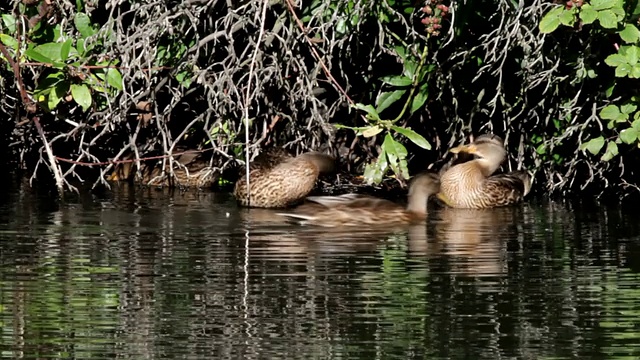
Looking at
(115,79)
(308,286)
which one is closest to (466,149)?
(115,79)

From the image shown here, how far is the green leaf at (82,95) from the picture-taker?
11625mm

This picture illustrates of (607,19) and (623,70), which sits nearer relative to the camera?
(607,19)

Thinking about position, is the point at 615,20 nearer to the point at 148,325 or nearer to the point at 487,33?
the point at 487,33

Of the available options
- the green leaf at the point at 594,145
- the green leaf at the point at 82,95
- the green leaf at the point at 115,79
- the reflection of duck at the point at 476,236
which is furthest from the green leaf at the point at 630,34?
the green leaf at the point at 82,95

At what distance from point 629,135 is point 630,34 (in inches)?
30.3

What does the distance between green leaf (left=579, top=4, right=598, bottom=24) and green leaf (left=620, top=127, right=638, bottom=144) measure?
1.04m

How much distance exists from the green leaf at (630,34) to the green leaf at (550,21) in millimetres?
459

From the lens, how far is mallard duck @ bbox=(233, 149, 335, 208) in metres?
12.8

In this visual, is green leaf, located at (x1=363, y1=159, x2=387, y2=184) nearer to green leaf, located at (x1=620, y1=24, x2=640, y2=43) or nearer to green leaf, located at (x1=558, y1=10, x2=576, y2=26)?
green leaf, located at (x1=558, y1=10, x2=576, y2=26)

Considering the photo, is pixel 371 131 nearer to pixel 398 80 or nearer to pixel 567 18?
pixel 398 80

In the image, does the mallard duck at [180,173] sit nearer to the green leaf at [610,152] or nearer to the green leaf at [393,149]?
the green leaf at [393,149]

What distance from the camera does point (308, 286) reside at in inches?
357

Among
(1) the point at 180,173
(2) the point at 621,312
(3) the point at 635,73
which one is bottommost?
(2) the point at 621,312

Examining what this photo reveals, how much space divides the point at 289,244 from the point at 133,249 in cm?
102
